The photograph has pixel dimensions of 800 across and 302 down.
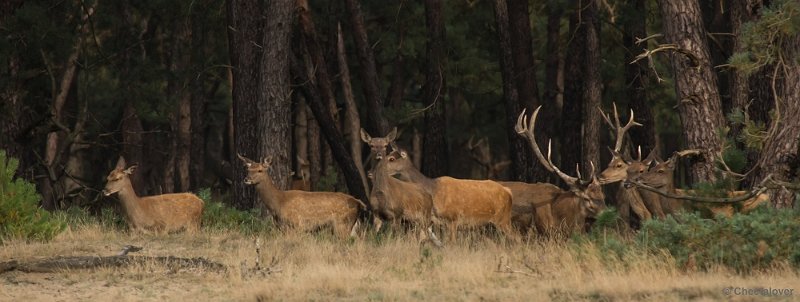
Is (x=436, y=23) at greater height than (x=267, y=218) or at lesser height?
greater

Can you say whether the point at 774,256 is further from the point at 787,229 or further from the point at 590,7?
the point at 590,7

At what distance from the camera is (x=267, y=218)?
739 inches

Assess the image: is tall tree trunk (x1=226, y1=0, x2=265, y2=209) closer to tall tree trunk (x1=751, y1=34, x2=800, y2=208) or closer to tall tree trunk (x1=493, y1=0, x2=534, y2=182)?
tall tree trunk (x1=493, y1=0, x2=534, y2=182)

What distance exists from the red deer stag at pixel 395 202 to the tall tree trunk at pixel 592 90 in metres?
6.05

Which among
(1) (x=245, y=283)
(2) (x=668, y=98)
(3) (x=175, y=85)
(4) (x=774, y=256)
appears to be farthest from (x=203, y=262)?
(2) (x=668, y=98)

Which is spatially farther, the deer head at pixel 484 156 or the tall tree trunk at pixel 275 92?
the deer head at pixel 484 156

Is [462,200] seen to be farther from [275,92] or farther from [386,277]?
[386,277]

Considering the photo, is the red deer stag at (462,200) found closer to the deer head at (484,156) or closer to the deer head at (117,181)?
the deer head at (117,181)

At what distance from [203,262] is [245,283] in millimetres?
1468

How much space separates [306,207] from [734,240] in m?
6.33

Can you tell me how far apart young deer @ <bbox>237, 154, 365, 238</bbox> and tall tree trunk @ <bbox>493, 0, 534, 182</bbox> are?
6634mm

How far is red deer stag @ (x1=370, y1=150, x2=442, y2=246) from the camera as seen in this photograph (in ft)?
58.4

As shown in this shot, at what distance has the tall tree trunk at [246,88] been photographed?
69.9 ft

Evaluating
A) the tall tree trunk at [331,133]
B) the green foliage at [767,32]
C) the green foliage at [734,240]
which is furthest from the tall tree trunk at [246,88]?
the green foliage at [767,32]
